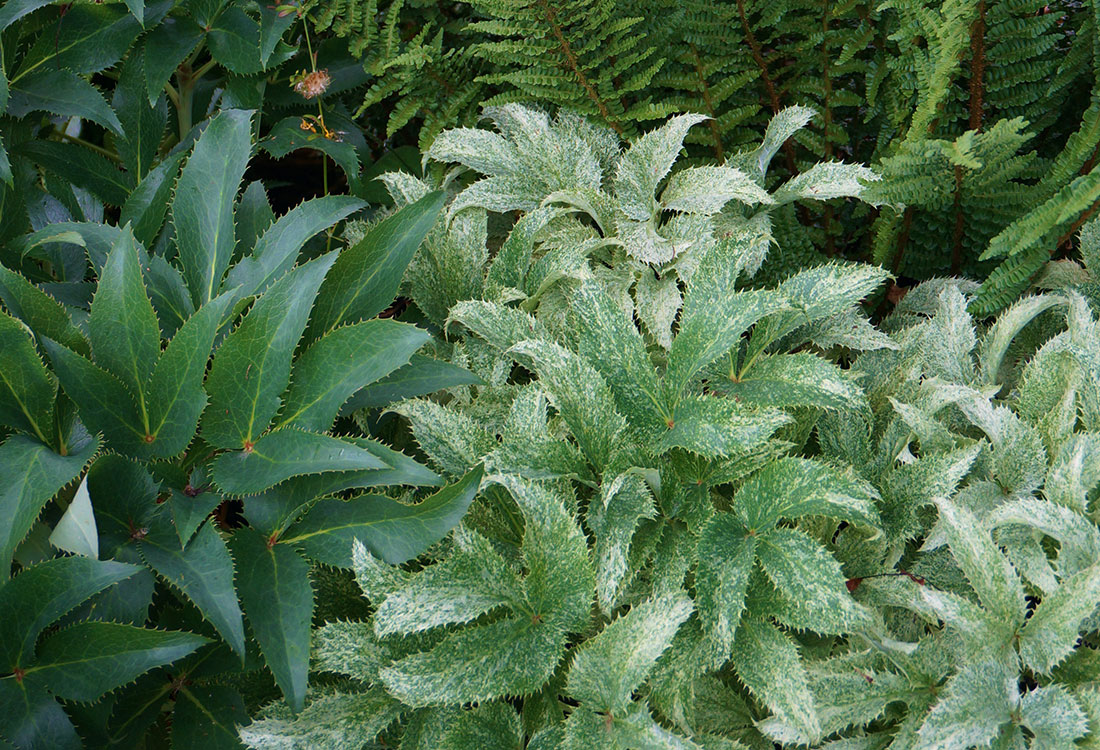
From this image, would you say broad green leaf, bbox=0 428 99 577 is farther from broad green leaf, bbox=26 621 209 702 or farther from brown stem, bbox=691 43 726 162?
brown stem, bbox=691 43 726 162

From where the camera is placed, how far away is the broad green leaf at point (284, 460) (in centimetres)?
92

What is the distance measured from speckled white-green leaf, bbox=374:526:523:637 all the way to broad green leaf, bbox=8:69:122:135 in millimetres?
924

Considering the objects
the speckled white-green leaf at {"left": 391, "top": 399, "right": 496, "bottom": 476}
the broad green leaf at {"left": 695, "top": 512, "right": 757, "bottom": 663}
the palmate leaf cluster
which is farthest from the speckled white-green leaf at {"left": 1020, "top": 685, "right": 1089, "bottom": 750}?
the speckled white-green leaf at {"left": 391, "top": 399, "right": 496, "bottom": 476}

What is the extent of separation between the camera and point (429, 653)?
0.94 metres

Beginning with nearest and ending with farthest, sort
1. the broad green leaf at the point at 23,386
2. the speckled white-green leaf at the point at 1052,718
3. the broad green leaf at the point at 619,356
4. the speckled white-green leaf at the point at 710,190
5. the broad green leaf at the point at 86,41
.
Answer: the speckled white-green leaf at the point at 1052,718 < the broad green leaf at the point at 23,386 < the broad green leaf at the point at 619,356 < the speckled white-green leaf at the point at 710,190 < the broad green leaf at the point at 86,41

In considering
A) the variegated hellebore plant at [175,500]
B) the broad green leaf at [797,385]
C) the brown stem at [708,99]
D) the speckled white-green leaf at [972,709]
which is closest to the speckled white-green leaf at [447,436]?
the variegated hellebore plant at [175,500]

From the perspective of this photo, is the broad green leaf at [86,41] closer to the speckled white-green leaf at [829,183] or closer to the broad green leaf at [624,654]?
the speckled white-green leaf at [829,183]

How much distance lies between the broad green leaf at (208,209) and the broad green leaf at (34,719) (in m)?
0.50

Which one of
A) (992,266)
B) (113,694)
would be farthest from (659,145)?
(113,694)

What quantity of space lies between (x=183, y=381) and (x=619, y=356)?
1.67 feet

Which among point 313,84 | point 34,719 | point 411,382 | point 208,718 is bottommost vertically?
point 208,718

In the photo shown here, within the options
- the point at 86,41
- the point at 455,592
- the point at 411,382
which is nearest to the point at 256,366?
the point at 411,382

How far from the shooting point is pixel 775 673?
941 millimetres

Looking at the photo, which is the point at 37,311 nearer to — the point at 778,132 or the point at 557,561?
the point at 557,561
